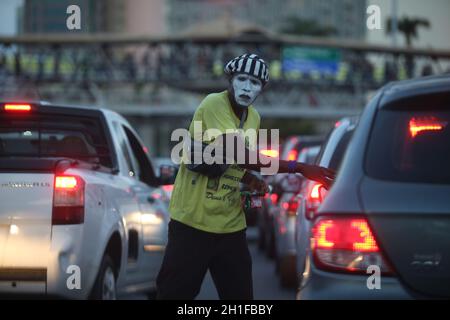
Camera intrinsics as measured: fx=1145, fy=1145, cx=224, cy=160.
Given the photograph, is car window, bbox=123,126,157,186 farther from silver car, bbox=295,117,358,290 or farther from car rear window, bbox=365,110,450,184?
car rear window, bbox=365,110,450,184

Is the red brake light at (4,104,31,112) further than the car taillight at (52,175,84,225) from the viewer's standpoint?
Yes

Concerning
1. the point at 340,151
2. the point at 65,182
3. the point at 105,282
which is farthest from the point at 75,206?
the point at 340,151

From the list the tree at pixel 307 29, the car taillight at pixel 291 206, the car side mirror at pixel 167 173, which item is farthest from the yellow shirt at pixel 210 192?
the tree at pixel 307 29

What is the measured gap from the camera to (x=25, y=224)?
7141 millimetres

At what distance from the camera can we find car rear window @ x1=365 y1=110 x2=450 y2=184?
459 cm

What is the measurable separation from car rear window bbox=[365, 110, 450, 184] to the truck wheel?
→ 345 centimetres

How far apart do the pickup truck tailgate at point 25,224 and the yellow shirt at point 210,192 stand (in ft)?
4.55

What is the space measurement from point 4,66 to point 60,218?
72.7 metres

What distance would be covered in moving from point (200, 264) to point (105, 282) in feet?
7.14

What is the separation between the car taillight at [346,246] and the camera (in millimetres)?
4512

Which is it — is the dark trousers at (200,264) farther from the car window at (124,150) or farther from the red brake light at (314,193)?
the car window at (124,150)

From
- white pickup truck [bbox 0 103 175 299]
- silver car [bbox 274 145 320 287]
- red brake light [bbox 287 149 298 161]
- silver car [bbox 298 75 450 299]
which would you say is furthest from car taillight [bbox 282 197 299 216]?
silver car [bbox 298 75 450 299]

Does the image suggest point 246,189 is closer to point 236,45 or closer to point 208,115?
point 208,115

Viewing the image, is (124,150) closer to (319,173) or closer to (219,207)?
(219,207)
